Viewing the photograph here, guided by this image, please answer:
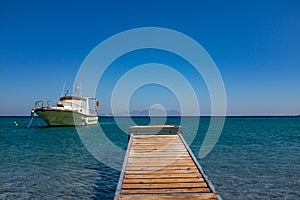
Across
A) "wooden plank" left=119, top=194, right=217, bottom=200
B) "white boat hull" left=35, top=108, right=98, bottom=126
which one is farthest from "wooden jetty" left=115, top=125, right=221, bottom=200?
"white boat hull" left=35, top=108, right=98, bottom=126

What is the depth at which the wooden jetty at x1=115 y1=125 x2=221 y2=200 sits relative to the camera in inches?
259

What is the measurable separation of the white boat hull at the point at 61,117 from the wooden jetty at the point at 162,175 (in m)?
38.3

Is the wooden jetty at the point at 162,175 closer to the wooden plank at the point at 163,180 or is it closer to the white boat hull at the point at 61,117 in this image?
the wooden plank at the point at 163,180

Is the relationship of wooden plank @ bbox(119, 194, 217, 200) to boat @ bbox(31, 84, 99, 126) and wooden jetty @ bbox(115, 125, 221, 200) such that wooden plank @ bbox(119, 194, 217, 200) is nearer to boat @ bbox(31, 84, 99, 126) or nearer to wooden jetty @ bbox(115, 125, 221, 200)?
wooden jetty @ bbox(115, 125, 221, 200)

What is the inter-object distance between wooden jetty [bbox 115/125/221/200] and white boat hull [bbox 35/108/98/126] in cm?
3831

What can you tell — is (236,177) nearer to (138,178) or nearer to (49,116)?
(138,178)

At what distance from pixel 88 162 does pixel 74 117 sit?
35.5 meters

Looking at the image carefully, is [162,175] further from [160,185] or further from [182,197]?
[182,197]

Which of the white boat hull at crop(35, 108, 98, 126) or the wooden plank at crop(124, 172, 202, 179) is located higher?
the white boat hull at crop(35, 108, 98, 126)

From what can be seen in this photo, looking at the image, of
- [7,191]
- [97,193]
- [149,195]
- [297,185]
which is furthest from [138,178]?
[297,185]

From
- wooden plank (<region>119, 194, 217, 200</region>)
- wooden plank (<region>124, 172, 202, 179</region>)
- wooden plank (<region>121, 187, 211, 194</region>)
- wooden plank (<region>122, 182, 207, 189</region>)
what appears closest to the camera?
wooden plank (<region>119, 194, 217, 200</region>)

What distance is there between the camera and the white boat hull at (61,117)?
1857 inches

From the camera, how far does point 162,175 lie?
8.12m

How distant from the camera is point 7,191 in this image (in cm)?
1023
